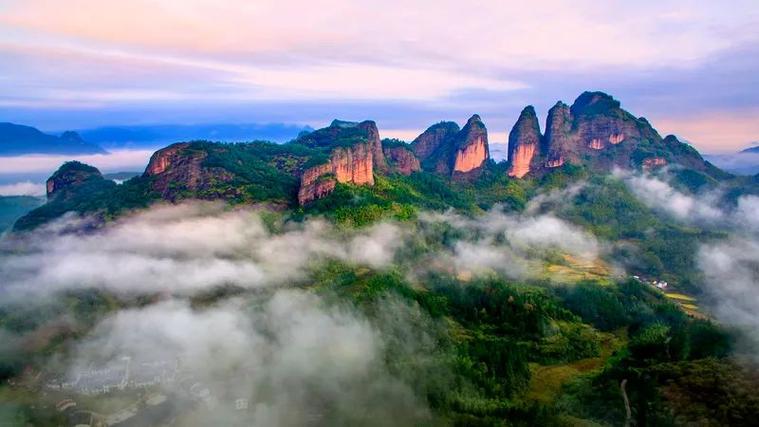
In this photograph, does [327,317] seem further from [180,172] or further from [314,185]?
[180,172]

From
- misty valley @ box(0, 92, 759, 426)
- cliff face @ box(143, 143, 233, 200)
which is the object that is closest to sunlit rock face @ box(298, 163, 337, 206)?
misty valley @ box(0, 92, 759, 426)

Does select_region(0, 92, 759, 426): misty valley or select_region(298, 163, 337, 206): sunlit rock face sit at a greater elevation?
select_region(298, 163, 337, 206): sunlit rock face

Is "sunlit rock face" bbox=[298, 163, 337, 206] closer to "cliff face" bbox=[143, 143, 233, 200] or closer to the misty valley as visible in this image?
the misty valley

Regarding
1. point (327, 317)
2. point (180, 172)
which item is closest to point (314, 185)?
point (180, 172)

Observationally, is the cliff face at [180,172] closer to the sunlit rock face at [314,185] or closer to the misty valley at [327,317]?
the misty valley at [327,317]

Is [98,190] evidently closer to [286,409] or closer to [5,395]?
[5,395]

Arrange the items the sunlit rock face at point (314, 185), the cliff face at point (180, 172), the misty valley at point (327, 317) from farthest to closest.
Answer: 1. the sunlit rock face at point (314, 185)
2. the cliff face at point (180, 172)
3. the misty valley at point (327, 317)

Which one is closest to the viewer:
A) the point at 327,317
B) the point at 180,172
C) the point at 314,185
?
the point at 327,317

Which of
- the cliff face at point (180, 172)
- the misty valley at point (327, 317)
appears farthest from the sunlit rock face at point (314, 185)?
the cliff face at point (180, 172)
